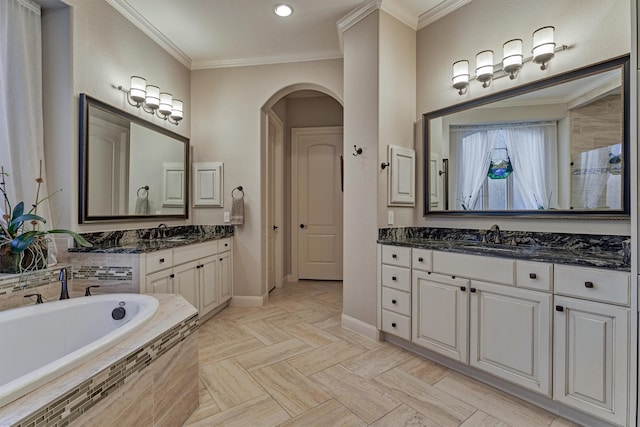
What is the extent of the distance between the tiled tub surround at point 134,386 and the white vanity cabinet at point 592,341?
1.93 metres

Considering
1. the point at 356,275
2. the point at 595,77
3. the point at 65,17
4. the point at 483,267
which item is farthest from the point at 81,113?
the point at 595,77

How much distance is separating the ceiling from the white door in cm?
145

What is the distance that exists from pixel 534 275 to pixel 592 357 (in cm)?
43

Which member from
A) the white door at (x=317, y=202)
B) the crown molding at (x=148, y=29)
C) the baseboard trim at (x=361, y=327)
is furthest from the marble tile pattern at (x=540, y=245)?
the crown molding at (x=148, y=29)

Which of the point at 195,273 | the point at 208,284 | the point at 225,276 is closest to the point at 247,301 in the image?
the point at 225,276

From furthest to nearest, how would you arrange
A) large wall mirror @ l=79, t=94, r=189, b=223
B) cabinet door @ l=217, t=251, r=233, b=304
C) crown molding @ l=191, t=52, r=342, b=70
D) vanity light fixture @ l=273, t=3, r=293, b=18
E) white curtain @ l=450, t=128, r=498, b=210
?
1. crown molding @ l=191, t=52, r=342, b=70
2. cabinet door @ l=217, t=251, r=233, b=304
3. vanity light fixture @ l=273, t=3, r=293, b=18
4. white curtain @ l=450, t=128, r=498, b=210
5. large wall mirror @ l=79, t=94, r=189, b=223

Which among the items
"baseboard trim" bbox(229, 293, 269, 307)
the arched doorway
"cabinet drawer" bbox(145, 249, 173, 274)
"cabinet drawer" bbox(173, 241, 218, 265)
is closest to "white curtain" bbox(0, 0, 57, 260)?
"cabinet drawer" bbox(145, 249, 173, 274)

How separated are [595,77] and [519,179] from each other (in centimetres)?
72

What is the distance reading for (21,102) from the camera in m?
2.01

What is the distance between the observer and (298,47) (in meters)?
3.30

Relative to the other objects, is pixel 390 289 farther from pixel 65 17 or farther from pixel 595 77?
pixel 65 17

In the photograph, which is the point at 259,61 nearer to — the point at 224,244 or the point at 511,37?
the point at 224,244

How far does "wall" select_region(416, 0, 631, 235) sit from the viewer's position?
72.4 inches

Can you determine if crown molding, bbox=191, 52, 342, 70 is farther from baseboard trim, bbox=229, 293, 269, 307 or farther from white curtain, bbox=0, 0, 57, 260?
baseboard trim, bbox=229, 293, 269, 307
